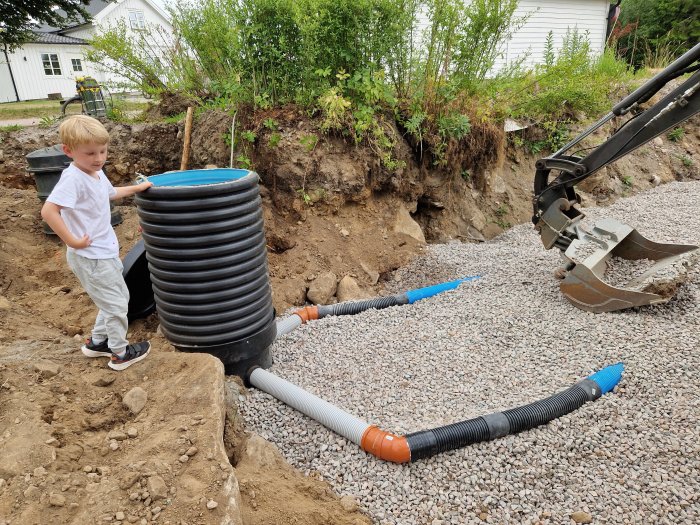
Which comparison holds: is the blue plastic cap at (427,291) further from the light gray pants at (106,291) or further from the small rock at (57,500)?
the small rock at (57,500)

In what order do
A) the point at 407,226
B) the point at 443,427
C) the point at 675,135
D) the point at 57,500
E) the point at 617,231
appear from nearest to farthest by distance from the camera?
the point at 57,500
the point at 443,427
the point at 617,231
the point at 407,226
the point at 675,135

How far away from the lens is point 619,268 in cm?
457

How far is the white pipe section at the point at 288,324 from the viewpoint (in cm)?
390

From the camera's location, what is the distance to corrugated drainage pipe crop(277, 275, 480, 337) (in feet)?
13.1

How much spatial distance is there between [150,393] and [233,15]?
4038 mm

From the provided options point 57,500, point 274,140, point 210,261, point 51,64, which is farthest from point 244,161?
point 51,64

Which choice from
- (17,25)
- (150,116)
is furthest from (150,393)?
(17,25)

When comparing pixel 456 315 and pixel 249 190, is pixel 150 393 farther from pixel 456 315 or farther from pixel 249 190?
pixel 456 315

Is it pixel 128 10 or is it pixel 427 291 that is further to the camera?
pixel 128 10

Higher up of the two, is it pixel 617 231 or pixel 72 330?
pixel 617 231

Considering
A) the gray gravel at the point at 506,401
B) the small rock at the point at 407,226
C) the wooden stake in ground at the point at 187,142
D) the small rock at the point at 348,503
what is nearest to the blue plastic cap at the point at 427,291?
the gray gravel at the point at 506,401

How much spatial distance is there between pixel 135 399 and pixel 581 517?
2300mm

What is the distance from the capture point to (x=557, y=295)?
4309mm

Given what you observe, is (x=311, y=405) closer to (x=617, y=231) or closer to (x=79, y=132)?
(x=79, y=132)
